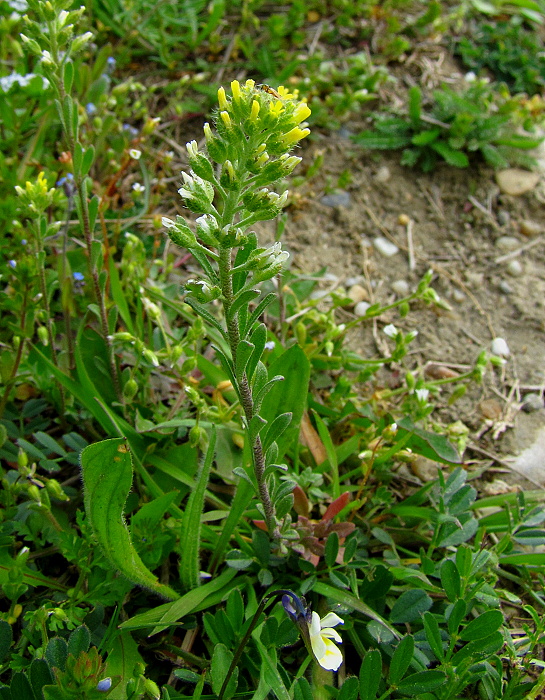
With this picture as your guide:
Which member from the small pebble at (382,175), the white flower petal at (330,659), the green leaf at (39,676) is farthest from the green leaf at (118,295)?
the small pebble at (382,175)

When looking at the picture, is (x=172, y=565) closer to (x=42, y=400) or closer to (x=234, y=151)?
(x=42, y=400)

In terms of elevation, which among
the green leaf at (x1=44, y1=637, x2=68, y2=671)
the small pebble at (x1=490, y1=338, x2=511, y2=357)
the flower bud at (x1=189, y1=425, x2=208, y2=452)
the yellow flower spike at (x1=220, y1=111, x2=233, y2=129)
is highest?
the yellow flower spike at (x1=220, y1=111, x2=233, y2=129)

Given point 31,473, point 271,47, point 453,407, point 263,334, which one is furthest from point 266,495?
point 271,47

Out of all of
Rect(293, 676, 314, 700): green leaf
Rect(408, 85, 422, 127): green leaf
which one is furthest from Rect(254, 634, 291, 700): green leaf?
Rect(408, 85, 422, 127): green leaf

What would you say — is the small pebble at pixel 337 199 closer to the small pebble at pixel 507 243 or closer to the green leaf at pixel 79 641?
the small pebble at pixel 507 243

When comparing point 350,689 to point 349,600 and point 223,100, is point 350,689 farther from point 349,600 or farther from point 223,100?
point 223,100

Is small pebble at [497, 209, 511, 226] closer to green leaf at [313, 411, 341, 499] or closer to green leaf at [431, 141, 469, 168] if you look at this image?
green leaf at [431, 141, 469, 168]
